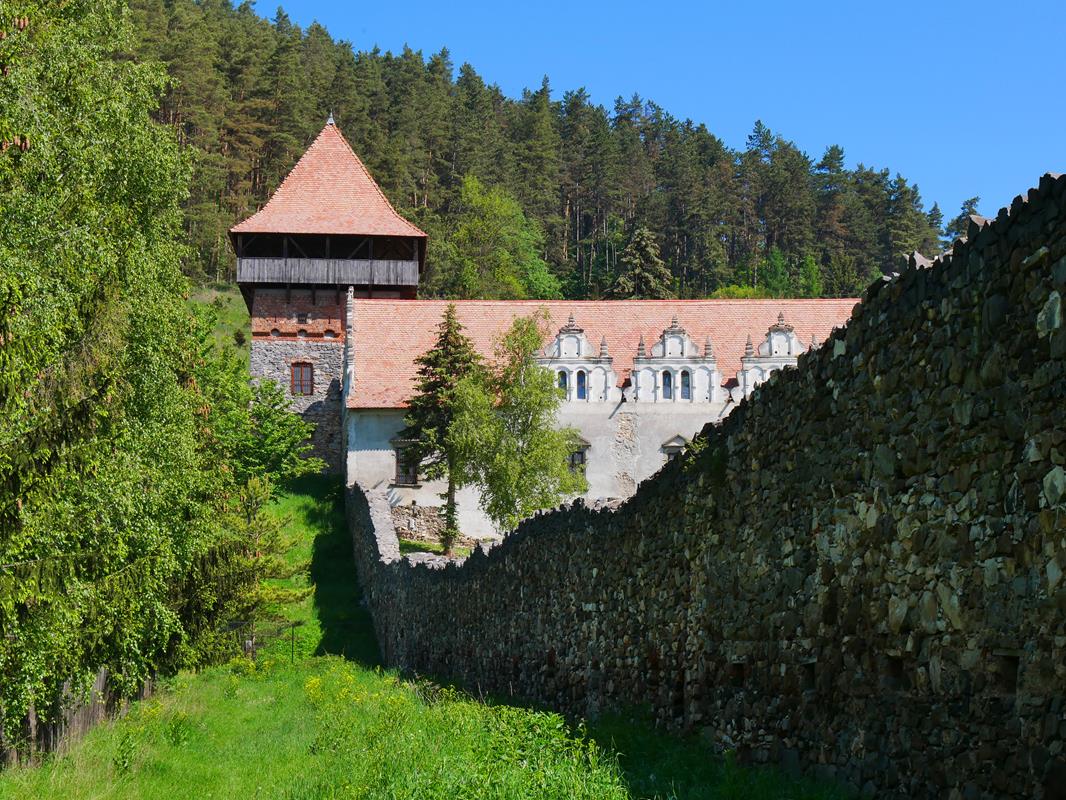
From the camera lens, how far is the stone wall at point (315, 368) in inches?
1634

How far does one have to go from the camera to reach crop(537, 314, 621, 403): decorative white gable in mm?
36469

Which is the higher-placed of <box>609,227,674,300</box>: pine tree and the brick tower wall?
<box>609,227,674,300</box>: pine tree

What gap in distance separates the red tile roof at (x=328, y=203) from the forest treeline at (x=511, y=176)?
1574 centimetres

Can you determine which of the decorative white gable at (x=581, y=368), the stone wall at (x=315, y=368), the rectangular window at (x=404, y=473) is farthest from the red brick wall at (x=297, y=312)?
the decorative white gable at (x=581, y=368)

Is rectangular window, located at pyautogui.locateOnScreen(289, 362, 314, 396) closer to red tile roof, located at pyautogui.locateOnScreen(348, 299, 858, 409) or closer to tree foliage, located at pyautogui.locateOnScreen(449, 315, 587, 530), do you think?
red tile roof, located at pyautogui.locateOnScreen(348, 299, 858, 409)

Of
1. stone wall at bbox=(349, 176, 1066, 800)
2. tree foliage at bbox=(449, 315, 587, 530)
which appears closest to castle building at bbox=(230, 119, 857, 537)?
tree foliage at bbox=(449, 315, 587, 530)

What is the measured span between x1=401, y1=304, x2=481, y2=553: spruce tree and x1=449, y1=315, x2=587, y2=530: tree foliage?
5.26 feet

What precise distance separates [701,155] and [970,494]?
79.4 meters

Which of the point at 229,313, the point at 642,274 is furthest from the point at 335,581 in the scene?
the point at 642,274

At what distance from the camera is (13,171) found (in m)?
13.0

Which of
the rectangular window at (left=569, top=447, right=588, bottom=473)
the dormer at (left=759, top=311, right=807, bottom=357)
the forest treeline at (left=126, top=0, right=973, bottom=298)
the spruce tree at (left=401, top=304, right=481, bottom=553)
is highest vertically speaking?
the forest treeline at (left=126, top=0, right=973, bottom=298)

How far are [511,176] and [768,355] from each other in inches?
1643

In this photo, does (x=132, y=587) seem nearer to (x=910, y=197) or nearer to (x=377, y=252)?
(x=377, y=252)

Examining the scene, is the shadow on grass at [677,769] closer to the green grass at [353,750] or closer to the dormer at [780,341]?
the green grass at [353,750]
